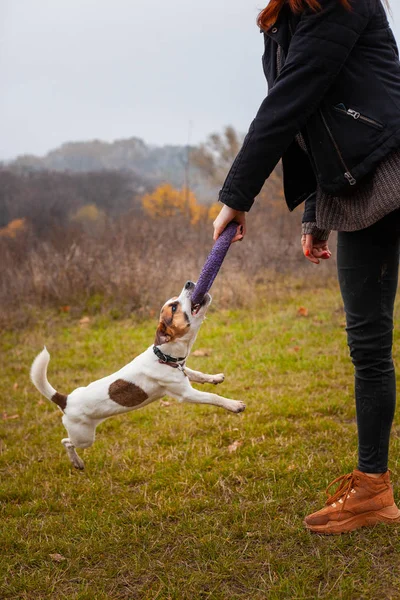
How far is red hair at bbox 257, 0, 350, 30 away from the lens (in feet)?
6.81

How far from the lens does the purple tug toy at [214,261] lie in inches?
98.5

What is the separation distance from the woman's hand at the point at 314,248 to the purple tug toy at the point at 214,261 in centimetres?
46

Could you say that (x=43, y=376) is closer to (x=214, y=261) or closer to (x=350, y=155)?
(x=214, y=261)

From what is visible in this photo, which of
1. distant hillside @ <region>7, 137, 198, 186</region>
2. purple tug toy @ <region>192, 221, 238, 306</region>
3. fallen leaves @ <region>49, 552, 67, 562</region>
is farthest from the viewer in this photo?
distant hillside @ <region>7, 137, 198, 186</region>

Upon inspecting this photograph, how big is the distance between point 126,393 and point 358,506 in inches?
53.4

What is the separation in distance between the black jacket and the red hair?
0.03 m

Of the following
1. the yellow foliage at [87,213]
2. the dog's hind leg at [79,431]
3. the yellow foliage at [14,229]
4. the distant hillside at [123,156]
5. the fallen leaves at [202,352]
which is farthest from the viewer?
the distant hillside at [123,156]

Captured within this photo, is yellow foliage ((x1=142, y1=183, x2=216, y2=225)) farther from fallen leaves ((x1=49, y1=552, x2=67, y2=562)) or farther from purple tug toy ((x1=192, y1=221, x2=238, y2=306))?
fallen leaves ((x1=49, y1=552, x2=67, y2=562))

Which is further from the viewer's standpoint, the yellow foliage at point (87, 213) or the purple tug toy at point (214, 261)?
the yellow foliage at point (87, 213)

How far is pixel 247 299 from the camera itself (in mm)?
8852

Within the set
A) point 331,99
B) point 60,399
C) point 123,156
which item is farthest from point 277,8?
point 123,156

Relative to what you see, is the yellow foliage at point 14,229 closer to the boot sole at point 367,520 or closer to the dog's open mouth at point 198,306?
the dog's open mouth at point 198,306

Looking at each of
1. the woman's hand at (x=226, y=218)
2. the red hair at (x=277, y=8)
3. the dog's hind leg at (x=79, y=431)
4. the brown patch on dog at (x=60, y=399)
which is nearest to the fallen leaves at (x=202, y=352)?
the dog's hind leg at (x=79, y=431)

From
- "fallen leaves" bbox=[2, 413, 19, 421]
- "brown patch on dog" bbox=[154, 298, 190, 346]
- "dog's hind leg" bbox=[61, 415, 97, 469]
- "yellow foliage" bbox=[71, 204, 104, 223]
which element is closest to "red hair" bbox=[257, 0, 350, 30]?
"brown patch on dog" bbox=[154, 298, 190, 346]
